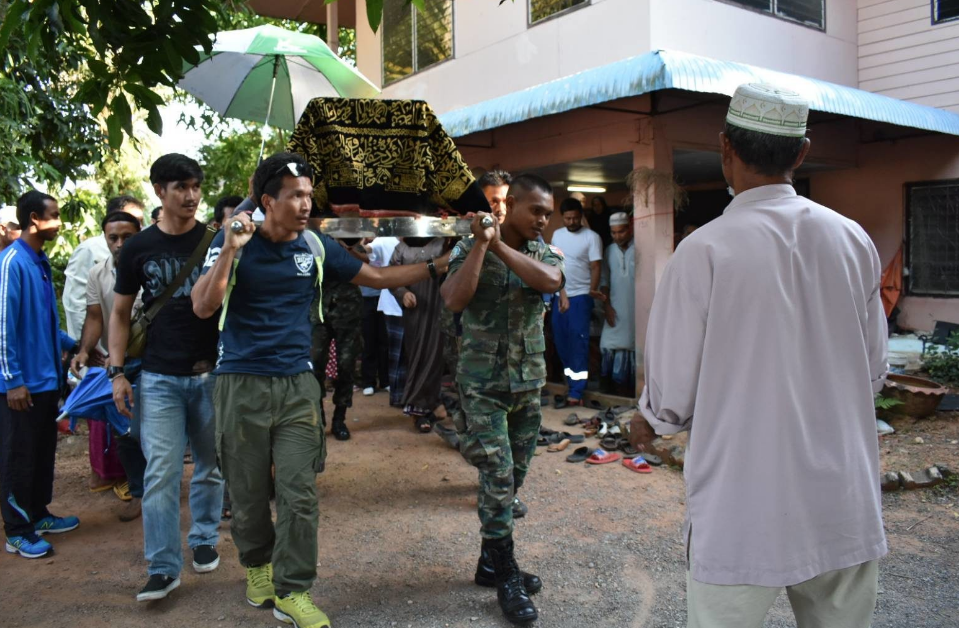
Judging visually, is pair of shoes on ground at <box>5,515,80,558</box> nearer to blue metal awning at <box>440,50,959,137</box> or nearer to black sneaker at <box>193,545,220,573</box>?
black sneaker at <box>193,545,220,573</box>

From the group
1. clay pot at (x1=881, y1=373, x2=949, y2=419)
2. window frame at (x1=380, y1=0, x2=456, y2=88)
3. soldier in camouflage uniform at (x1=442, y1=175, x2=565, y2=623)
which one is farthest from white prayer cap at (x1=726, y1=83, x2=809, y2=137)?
window frame at (x1=380, y1=0, x2=456, y2=88)

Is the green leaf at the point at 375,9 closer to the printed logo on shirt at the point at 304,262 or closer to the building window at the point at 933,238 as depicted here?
the printed logo on shirt at the point at 304,262

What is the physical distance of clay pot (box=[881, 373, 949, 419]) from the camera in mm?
6461

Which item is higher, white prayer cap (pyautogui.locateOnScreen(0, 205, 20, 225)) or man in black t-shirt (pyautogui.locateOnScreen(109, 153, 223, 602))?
white prayer cap (pyautogui.locateOnScreen(0, 205, 20, 225))

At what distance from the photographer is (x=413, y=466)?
235 inches

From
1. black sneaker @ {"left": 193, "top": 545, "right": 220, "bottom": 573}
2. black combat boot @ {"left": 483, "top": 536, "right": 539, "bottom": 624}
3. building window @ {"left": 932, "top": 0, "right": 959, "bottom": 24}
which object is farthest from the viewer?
building window @ {"left": 932, "top": 0, "right": 959, "bottom": 24}

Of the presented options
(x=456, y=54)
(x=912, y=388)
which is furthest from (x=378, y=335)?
(x=912, y=388)

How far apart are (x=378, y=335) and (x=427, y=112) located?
216 inches

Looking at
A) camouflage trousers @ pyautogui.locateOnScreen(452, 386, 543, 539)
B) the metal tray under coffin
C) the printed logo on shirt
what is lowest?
camouflage trousers @ pyautogui.locateOnScreen(452, 386, 543, 539)

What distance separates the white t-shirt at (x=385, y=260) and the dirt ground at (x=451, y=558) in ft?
6.20

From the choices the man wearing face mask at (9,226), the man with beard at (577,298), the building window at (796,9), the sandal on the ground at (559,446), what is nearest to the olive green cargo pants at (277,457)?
the man wearing face mask at (9,226)

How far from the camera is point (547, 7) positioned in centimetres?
871

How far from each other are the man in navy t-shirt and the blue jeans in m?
0.44

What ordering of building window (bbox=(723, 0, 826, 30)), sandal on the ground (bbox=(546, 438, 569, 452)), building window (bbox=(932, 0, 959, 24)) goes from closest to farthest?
sandal on the ground (bbox=(546, 438, 569, 452)) < building window (bbox=(723, 0, 826, 30)) < building window (bbox=(932, 0, 959, 24))
